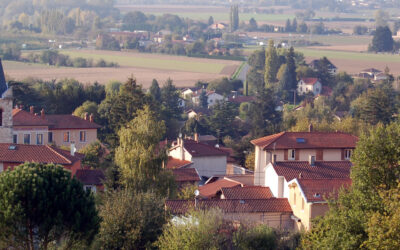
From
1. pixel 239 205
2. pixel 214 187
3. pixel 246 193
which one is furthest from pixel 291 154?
pixel 239 205

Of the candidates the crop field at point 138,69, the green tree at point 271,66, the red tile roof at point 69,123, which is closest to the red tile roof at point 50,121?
the red tile roof at point 69,123

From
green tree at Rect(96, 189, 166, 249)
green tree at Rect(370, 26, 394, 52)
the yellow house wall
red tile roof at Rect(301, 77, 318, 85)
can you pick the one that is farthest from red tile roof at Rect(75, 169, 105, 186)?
green tree at Rect(370, 26, 394, 52)

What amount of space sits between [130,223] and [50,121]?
930 inches

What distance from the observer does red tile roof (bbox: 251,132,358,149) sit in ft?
126

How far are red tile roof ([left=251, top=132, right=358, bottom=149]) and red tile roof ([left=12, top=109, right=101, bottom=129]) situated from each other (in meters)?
11.9

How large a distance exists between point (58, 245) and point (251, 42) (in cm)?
13776

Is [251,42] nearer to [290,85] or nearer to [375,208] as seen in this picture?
[290,85]

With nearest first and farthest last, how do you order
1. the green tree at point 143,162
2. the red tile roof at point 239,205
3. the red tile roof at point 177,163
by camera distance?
the red tile roof at point 239,205 < the green tree at point 143,162 < the red tile roof at point 177,163

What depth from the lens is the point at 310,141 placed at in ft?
127

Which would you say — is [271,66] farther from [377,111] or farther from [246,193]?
[246,193]

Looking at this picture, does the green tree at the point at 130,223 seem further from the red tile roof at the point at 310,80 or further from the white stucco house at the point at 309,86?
the red tile roof at the point at 310,80

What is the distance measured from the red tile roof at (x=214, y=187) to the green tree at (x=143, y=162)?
6.42ft

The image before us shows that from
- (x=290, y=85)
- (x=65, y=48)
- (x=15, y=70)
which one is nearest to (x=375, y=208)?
(x=290, y=85)

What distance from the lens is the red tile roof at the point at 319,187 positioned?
94.7 ft
